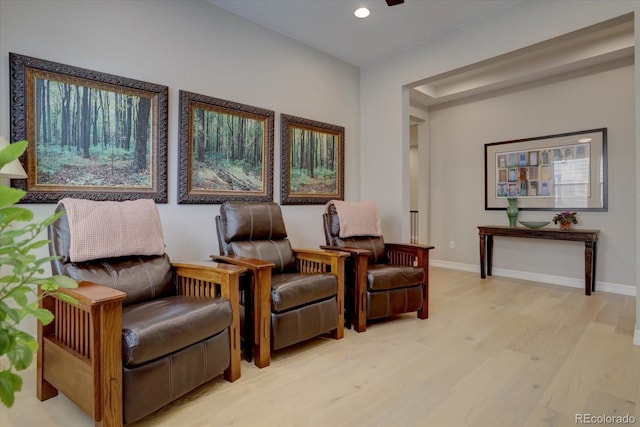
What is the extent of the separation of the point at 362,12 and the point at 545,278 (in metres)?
3.87

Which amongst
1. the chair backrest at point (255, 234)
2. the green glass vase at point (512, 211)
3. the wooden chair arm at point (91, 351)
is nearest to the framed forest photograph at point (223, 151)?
the chair backrest at point (255, 234)

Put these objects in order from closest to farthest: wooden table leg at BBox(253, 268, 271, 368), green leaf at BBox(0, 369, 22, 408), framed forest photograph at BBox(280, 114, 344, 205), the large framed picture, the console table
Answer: green leaf at BBox(0, 369, 22, 408)
wooden table leg at BBox(253, 268, 271, 368)
framed forest photograph at BBox(280, 114, 344, 205)
the console table
the large framed picture

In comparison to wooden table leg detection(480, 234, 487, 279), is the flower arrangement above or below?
above

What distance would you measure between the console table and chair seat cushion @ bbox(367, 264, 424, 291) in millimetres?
2056

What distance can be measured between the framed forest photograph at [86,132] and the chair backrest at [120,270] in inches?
16.3

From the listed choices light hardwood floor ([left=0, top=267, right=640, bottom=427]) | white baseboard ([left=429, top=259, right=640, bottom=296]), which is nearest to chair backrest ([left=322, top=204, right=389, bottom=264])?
light hardwood floor ([left=0, top=267, right=640, bottom=427])

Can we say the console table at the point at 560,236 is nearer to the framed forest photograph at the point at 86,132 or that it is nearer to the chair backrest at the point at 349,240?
the chair backrest at the point at 349,240

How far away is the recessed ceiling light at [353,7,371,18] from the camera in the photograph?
10.2 ft

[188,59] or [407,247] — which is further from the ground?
[188,59]

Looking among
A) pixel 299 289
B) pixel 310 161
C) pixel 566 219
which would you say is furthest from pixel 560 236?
pixel 299 289

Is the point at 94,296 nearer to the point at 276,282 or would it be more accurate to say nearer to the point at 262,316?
the point at 262,316

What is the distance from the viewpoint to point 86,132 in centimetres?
236

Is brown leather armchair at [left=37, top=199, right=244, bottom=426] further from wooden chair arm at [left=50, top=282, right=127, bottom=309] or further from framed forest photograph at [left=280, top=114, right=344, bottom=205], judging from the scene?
framed forest photograph at [left=280, top=114, right=344, bottom=205]

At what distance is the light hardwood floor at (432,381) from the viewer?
165 cm
